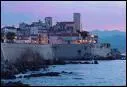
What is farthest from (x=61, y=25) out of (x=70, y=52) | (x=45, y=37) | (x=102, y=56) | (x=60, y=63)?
(x=60, y=63)

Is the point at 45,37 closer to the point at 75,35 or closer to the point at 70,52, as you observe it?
the point at 75,35

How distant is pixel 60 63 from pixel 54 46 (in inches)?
189

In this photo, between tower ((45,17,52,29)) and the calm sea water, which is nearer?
the calm sea water

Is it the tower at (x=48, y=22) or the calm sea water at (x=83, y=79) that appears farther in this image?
the tower at (x=48, y=22)

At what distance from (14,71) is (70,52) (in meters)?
21.1

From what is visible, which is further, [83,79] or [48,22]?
[48,22]

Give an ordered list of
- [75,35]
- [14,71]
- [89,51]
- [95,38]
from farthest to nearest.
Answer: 1. [95,38]
2. [75,35]
3. [89,51]
4. [14,71]

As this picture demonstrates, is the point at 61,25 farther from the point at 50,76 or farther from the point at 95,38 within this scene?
the point at 50,76

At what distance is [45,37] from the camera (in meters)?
57.2

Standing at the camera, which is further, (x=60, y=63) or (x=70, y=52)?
(x=70, y=52)

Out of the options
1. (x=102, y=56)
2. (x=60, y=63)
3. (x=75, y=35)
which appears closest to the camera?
(x=60, y=63)

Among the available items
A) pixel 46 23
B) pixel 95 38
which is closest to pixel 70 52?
pixel 95 38

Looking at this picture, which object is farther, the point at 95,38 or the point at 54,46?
the point at 95,38

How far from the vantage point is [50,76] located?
22.7 metres
